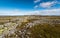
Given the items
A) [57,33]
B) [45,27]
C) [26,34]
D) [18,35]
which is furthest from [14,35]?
[57,33]

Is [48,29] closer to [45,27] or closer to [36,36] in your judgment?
[45,27]

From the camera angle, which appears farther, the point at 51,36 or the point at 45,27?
the point at 45,27

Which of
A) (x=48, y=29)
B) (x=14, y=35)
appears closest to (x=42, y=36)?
(x=48, y=29)

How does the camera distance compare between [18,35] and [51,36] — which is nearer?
[51,36]

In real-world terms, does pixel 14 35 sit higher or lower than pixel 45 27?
lower

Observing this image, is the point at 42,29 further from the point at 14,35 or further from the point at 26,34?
the point at 14,35

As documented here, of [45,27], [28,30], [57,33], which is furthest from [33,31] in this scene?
[57,33]

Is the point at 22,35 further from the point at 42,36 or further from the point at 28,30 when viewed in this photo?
the point at 42,36
